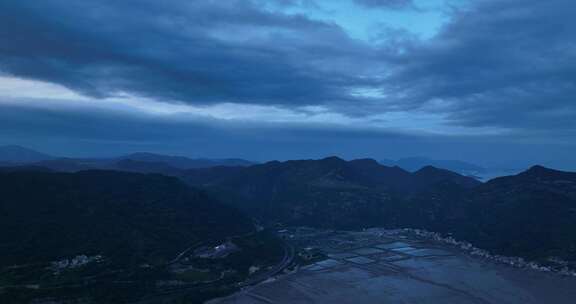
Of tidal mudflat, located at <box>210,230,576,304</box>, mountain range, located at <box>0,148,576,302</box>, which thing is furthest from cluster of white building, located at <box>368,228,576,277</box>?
tidal mudflat, located at <box>210,230,576,304</box>

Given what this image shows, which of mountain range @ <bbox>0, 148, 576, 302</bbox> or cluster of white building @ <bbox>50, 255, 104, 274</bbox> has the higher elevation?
mountain range @ <bbox>0, 148, 576, 302</bbox>

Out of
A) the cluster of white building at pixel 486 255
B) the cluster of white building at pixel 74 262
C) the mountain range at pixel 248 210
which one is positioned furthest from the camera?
the cluster of white building at pixel 486 255

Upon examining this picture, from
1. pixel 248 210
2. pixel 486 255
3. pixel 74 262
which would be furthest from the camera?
pixel 248 210

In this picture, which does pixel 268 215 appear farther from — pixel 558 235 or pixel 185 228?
pixel 558 235

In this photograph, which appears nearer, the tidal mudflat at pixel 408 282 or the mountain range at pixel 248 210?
the tidal mudflat at pixel 408 282

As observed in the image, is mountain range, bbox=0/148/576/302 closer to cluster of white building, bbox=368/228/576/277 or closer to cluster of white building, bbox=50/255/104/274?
cluster of white building, bbox=50/255/104/274

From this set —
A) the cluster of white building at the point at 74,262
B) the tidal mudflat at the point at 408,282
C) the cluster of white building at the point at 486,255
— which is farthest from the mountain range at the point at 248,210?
the tidal mudflat at the point at 408,282

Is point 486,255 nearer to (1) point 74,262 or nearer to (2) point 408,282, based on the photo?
(2) point 408,282

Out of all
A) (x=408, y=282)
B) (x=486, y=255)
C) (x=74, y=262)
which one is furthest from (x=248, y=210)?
(x=408, y=282)

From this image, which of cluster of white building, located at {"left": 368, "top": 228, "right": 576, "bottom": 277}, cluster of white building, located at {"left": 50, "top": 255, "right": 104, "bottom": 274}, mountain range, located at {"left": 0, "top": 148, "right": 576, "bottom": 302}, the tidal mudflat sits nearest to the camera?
the tidal mudflat

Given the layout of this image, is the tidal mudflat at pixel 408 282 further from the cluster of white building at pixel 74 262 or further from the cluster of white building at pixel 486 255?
the cluster of white building at pixel 74 262

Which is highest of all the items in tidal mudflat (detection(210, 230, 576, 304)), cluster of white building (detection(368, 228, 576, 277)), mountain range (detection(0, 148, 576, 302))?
mountain range (detection(0, 148, 576, 302))

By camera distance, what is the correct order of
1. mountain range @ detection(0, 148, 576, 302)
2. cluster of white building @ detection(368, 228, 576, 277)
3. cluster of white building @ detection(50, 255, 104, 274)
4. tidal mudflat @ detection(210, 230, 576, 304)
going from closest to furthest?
tidal mudflat @ detection(210, 230, 576, 304) → cluster of white building @ detection(50, 255, 104, 274) → mountain range @ detection(0, 148, 576, 302) → cluster of white building @ detection(368, 228, 576, 277)
